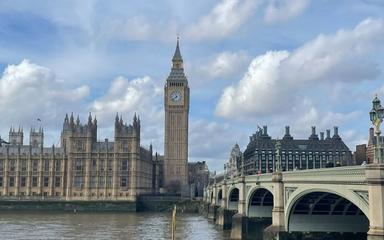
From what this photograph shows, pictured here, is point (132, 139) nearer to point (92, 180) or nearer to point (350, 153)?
point (92, 180)

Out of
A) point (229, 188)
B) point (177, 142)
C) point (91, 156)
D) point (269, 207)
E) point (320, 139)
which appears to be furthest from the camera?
point (320, 139)

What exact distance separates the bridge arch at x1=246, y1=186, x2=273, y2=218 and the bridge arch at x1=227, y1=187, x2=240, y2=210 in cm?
1641

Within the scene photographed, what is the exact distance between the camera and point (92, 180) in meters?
138

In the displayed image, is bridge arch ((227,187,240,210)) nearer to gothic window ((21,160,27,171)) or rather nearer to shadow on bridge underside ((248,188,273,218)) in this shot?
shadow on bridge underside ((248,188,273,218))

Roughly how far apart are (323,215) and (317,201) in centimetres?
224

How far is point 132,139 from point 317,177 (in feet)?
352

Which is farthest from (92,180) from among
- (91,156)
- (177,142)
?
(177,142)

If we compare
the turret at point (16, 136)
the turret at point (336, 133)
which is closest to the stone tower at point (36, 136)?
the turret at point (16, 136)

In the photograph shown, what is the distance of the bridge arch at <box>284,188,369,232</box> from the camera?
1693 inches

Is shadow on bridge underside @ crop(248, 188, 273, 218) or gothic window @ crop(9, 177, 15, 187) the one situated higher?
gothic window @ crop(9, 177, 15, 187)

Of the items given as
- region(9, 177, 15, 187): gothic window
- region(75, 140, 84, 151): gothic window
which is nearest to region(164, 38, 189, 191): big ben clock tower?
region(75, 140, 84, 151): gothic window

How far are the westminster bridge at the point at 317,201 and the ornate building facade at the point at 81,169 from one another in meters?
74.2

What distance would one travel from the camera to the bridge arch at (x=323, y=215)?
43.0 metres

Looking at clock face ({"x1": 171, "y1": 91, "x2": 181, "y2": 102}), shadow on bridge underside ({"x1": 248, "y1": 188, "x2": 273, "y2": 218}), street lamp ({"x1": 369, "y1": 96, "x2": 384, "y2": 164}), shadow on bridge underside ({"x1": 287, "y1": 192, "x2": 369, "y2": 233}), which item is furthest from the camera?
clock face ({"x1": 171, "y1": 91, "x2": 181, "y2": 102})
